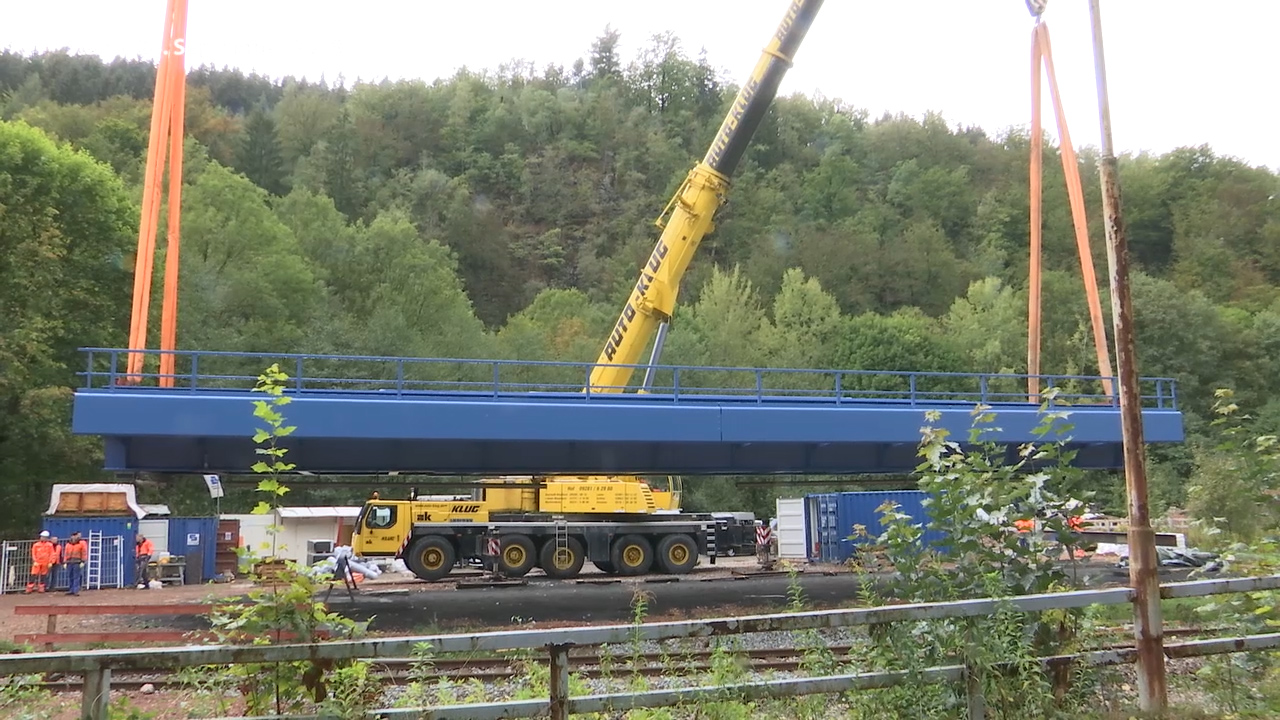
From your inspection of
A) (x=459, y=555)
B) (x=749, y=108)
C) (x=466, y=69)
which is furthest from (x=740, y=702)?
(x=466, y=69)

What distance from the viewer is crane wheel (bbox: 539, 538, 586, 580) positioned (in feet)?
66.1

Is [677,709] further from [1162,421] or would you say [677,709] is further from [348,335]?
[348,335]

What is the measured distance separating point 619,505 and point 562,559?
1.75 m

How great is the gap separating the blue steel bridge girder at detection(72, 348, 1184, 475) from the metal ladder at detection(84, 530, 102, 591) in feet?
32.5

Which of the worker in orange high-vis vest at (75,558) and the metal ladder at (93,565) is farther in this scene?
the metal ladder at (93,565)

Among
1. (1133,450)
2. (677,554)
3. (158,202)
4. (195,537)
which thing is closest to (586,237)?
(195,537)

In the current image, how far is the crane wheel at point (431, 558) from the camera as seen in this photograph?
20.3 m

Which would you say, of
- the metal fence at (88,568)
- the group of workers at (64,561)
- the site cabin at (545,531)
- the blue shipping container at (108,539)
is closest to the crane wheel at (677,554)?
the site cabin at (545,531)

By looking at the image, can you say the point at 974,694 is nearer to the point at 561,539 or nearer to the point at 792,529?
the point at 561,539

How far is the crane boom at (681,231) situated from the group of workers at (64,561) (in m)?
12.6

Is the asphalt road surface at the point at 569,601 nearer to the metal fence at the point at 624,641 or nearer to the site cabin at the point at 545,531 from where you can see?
the site cabin at the point at 545,531

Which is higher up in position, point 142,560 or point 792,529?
point 792,529

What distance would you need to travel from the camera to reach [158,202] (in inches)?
549

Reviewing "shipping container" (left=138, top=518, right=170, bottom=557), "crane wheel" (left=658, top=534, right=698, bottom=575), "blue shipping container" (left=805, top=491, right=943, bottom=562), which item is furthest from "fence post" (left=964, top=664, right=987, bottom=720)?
"shipping container" (left=138, top=518, right=170, bottom=557)
